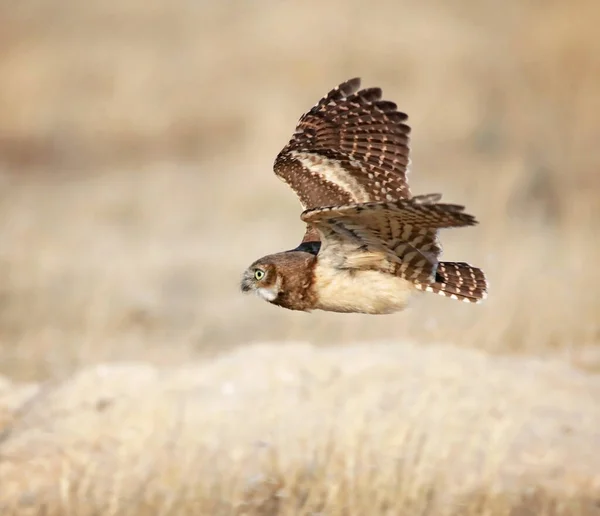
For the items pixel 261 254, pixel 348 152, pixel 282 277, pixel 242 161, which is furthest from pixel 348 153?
pixel 242 161

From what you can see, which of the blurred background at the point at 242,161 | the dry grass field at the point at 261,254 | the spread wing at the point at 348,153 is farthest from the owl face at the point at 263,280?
the blurred background at the point at 242,161

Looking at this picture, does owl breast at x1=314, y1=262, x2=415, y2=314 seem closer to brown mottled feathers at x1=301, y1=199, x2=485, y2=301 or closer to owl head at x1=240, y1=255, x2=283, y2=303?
brown mottled feathers at x1=301, y1=199, x2=485, y2=301

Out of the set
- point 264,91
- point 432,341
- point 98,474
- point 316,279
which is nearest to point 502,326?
point 432,341

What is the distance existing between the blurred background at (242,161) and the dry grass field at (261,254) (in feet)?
0.13

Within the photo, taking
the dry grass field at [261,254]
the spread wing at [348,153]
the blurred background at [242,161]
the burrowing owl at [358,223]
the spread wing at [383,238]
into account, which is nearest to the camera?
the spread wing at [383,238]

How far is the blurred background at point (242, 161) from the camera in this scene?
9.75 meters

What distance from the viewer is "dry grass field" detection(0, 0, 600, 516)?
6.44 m

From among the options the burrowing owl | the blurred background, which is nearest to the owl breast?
the burrowing owl

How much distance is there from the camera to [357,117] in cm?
550

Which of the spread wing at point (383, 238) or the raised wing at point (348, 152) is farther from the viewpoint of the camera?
the raised wing at point (348, 152)

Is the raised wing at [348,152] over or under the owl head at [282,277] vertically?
over

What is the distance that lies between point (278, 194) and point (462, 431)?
7.22 meters

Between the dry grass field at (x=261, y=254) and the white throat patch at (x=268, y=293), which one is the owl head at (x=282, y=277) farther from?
the dry grass field at (x=261, y=254)

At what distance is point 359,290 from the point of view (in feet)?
15.0
